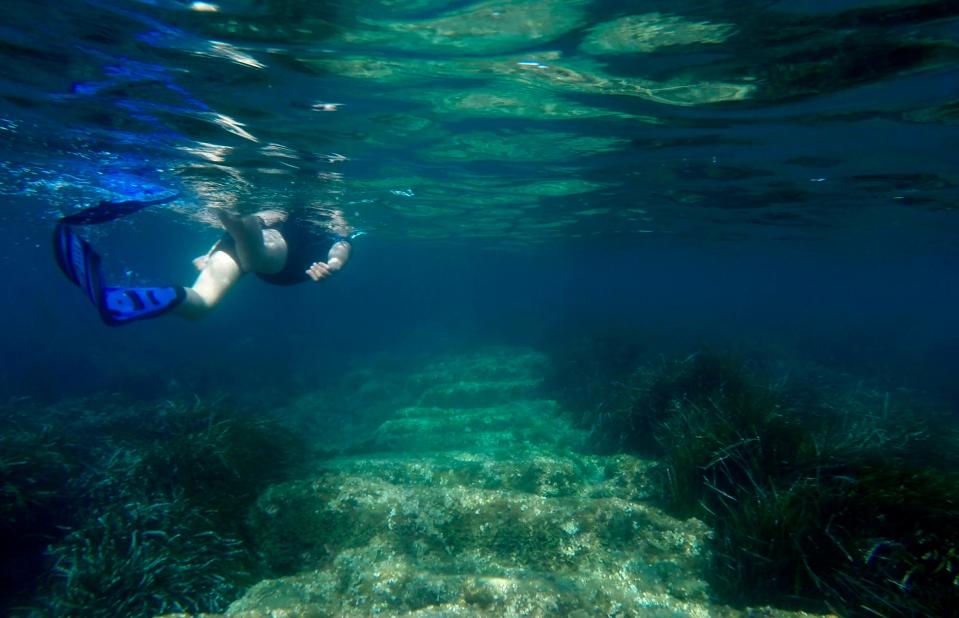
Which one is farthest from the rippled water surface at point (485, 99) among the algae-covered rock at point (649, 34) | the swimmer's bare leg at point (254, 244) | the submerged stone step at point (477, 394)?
the submerged stone step at point (477, 394)

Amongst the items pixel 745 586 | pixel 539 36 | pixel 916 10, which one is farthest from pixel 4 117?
pixel 916 10

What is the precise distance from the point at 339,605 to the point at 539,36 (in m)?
8.87

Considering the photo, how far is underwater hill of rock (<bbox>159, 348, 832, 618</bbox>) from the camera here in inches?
196

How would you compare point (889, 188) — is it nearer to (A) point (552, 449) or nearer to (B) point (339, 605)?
(A) point (552, 449)

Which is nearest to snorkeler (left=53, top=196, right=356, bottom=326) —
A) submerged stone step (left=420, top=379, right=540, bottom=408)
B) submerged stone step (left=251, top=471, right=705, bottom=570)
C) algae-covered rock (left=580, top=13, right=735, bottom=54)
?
submerged stone step (left=251, top=471, right=705, bottom=570)

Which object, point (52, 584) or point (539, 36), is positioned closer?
point (52, 584)

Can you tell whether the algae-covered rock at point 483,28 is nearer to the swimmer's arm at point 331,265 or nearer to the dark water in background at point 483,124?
the dark water in background at point 483,124

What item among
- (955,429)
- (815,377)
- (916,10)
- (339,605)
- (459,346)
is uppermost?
(916,10)

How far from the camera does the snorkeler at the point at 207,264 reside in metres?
5.58

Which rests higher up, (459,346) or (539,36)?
(539,36)

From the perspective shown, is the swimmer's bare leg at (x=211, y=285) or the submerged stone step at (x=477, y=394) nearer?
the swimmer's bare leg at (x=211, y=285)

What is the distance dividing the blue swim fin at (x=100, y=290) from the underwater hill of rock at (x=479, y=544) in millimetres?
3612

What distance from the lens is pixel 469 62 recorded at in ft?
28.7

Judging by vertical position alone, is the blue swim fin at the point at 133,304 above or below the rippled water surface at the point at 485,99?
below
